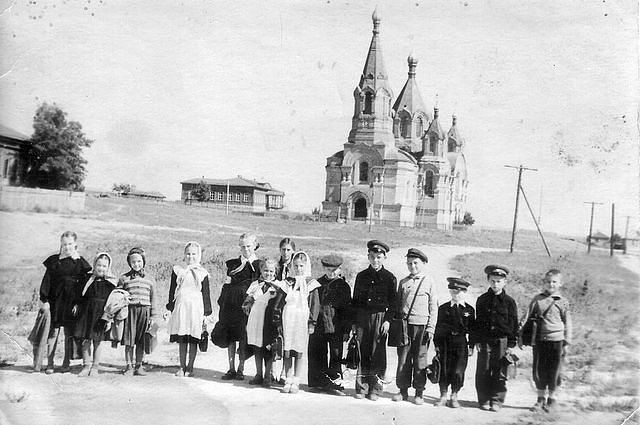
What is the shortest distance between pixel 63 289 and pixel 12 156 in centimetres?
247

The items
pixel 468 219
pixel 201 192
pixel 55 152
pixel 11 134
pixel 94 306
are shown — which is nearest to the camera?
pixel 94 306

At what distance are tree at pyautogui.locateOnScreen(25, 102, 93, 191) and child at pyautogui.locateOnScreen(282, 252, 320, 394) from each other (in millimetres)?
3586

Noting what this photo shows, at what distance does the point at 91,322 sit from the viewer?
5.52 meters

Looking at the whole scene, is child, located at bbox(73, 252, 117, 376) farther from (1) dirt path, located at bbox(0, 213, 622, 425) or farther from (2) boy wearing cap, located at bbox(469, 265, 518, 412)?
(2) boy wearing cap, located at bbox(469, 265, 518, 412)

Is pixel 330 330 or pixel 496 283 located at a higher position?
pixel 496 283

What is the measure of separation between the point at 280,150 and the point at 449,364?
349 centimetres

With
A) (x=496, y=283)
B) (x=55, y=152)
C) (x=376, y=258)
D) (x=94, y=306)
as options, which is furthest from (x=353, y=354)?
(x=55, y=152)

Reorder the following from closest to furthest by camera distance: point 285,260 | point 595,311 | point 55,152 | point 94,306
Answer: point 94,306
point 285,260
point 595,311
point 55,152

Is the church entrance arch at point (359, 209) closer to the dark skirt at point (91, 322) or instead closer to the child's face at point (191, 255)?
the child's face at point (191, 255)

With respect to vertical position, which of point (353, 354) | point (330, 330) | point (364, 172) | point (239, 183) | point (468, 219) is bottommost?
point (353, 354)

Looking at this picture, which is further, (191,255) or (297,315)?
(191,255)

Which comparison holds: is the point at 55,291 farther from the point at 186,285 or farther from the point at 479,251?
the point at 479,251

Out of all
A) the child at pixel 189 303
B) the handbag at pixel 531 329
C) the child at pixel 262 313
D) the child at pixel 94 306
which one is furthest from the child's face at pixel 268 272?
the handbag at pixel 531 329

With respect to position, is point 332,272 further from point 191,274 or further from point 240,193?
point 240,193
